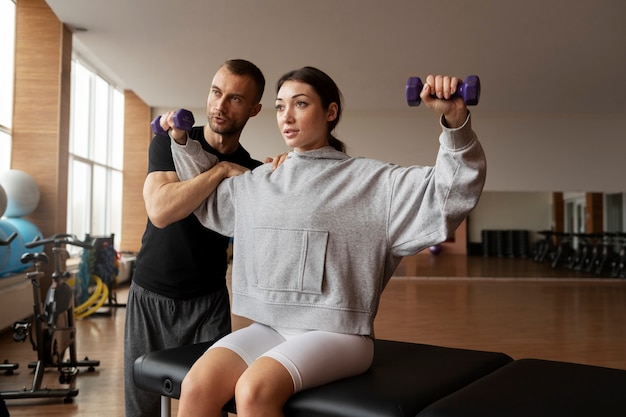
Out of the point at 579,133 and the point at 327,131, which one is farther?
the point at 579,133

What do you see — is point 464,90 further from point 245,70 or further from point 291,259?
point 245,70

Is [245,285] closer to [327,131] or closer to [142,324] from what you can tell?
[327,131]

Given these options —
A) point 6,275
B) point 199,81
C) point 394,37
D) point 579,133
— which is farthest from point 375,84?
point 6,275

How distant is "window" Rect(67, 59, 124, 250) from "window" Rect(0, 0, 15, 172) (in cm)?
143

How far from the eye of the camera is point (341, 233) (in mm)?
1276

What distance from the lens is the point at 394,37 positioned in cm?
580

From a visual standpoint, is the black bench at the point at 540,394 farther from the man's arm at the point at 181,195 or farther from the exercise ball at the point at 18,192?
the exercise ball at the point at 18,192

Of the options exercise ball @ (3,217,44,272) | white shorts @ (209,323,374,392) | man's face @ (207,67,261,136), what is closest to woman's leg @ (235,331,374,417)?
white shorts @ (209,323,374,392)

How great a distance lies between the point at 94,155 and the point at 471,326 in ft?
17.7

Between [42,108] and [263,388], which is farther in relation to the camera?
[42,108]

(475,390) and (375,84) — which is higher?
(375,84)

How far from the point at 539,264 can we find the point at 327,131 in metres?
11.0

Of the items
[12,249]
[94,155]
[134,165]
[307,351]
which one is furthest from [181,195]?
[134,165]

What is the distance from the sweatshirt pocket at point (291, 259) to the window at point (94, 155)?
6.12 m
